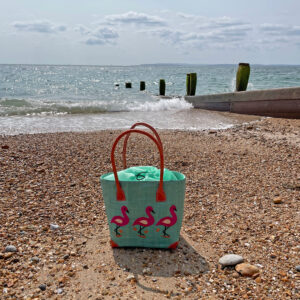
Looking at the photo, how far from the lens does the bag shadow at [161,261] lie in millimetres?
2730

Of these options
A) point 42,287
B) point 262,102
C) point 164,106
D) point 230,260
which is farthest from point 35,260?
point 164,106

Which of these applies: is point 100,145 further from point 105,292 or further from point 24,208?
point 105,292

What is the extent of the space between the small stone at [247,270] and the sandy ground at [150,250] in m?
0.04

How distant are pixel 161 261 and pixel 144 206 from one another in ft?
1.71

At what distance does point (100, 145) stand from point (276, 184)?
387 cm

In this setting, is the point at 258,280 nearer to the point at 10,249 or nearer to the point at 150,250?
the point at 150,250

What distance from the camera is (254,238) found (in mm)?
3295

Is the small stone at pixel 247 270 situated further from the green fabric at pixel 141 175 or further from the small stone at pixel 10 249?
the small stone at pixel 10 249

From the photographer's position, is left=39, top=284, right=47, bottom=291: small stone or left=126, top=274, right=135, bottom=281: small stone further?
left=126, top=274, right=135, bottom=281: small stone

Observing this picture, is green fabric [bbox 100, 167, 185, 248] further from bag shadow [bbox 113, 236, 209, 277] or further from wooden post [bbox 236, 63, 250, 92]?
wooden post [bbox 236, 63, 250, 92]

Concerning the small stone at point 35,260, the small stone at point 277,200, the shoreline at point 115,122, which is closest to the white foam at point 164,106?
the shoreline at point 115,122

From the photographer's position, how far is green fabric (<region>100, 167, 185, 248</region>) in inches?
109

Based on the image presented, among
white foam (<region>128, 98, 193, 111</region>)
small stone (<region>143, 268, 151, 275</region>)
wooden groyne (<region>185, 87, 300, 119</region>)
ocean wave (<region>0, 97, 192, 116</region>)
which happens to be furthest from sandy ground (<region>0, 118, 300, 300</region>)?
white foam (<region>128, 98, 193, 111</region>)

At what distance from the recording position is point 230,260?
2826mm
